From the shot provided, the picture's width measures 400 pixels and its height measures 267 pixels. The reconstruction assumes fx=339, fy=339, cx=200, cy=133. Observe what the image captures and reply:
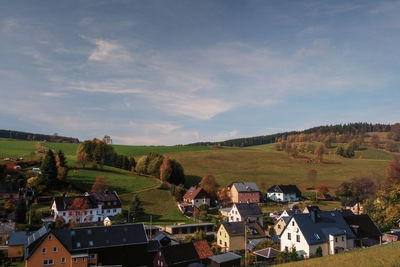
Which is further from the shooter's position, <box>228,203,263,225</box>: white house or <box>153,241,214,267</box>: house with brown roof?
<box>228,203,263,225</box>: white house

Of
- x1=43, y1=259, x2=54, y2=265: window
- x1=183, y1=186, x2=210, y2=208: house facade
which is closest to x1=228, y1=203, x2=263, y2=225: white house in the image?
x1=183, y1=186, x2=210, y2=208: house facade

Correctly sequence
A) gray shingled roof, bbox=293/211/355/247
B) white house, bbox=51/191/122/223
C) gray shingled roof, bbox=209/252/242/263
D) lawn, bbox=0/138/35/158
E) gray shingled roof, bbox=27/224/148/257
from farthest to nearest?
lawn, bbox=0/138/35/158 → white house, bbox=51/191/122/223 → gray shingled roof, bbox=293/211/355/247 → gray shingled roof, bbox=27/224/148/257 → gray shingled roof, bbox=209/252/242/263

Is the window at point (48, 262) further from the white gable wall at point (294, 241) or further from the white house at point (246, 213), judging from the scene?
the white house at point (246, 213)

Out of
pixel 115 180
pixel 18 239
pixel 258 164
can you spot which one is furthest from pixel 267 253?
pixel 258 164

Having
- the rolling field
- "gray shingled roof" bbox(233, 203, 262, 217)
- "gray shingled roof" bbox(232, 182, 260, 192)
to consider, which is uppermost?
the rolling field

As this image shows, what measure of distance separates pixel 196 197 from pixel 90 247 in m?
50.8

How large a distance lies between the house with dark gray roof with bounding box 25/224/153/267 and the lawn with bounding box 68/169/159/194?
43507 mm

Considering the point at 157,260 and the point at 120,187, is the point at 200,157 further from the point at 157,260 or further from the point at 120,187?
Answer: the point at 157,260

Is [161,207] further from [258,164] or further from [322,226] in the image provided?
[258,164]

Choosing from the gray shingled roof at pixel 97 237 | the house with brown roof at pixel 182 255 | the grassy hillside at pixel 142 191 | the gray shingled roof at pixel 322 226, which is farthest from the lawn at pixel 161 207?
the gray shingled roof at pixel 322 226

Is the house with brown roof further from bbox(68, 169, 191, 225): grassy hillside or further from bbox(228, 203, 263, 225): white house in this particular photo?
bbox(68, 169, 191, 225): grassy hillside

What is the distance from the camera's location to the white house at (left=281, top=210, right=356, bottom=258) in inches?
1858

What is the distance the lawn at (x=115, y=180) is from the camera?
3610 inches

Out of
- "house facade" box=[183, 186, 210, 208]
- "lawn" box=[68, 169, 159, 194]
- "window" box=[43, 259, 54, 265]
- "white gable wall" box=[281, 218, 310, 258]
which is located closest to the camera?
"window" box=[43, 259, 54, 265]
